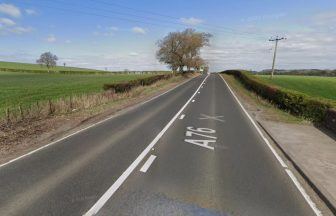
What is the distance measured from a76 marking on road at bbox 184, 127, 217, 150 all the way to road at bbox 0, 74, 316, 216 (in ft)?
0.12

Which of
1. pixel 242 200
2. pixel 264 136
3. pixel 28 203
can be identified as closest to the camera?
pixel 28 203

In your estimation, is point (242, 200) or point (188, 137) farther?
point (188, 137)

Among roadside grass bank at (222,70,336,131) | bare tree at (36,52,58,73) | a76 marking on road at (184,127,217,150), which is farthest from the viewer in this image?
bare tree at (36,52,58,73)

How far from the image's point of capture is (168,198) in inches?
265

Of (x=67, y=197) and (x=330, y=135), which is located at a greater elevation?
(x=67, y=197)

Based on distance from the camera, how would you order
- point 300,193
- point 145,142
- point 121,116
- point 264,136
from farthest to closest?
1. point 121,116
2. point 264,136
3. point 145,142
4. point 300,193

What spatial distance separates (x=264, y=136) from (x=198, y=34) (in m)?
83.8

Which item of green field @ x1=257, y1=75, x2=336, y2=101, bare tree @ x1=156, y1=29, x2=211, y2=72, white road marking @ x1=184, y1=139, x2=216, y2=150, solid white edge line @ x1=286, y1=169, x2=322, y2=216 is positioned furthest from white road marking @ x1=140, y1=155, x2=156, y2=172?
bare tree @ x1=156, y1=29, x2=211, y2=72

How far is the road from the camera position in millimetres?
6293

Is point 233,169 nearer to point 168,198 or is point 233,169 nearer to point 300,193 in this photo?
point 300,193

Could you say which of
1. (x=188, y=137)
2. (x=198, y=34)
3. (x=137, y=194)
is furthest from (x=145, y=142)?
(x=198, y=34)

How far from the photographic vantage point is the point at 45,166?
8781 millimetres

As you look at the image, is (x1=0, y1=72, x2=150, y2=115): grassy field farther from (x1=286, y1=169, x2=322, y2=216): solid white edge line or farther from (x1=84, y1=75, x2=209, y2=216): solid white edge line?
(x1=286, y1=169, x2=322, y2=216): solid white edge line

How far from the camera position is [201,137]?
1327 centimetres
